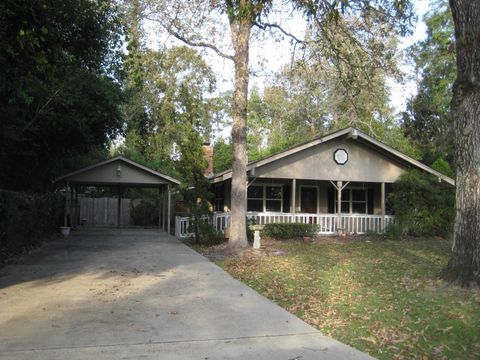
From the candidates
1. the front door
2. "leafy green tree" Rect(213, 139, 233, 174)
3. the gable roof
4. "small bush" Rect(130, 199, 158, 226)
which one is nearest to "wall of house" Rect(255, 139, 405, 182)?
the gable roof

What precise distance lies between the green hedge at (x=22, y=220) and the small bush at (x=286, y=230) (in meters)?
8.45

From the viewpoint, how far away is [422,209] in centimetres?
2083

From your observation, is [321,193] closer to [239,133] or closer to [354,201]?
[354,201]

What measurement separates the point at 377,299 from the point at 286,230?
1170cm

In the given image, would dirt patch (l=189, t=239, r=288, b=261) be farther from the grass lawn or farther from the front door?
the front door

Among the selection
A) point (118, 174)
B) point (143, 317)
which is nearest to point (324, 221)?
point (118, 174)

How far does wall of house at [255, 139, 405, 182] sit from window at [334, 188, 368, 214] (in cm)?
204

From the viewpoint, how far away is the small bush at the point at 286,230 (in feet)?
65.3

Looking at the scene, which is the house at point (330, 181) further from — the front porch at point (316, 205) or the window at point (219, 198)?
the window at point (219, 198)

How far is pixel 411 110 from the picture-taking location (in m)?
37.8

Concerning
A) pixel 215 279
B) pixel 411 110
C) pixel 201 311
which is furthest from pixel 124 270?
pixel 411 110

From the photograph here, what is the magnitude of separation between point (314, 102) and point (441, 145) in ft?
31.4

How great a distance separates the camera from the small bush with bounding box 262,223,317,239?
19.9m

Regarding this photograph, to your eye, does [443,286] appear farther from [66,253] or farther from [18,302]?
[66,253]
